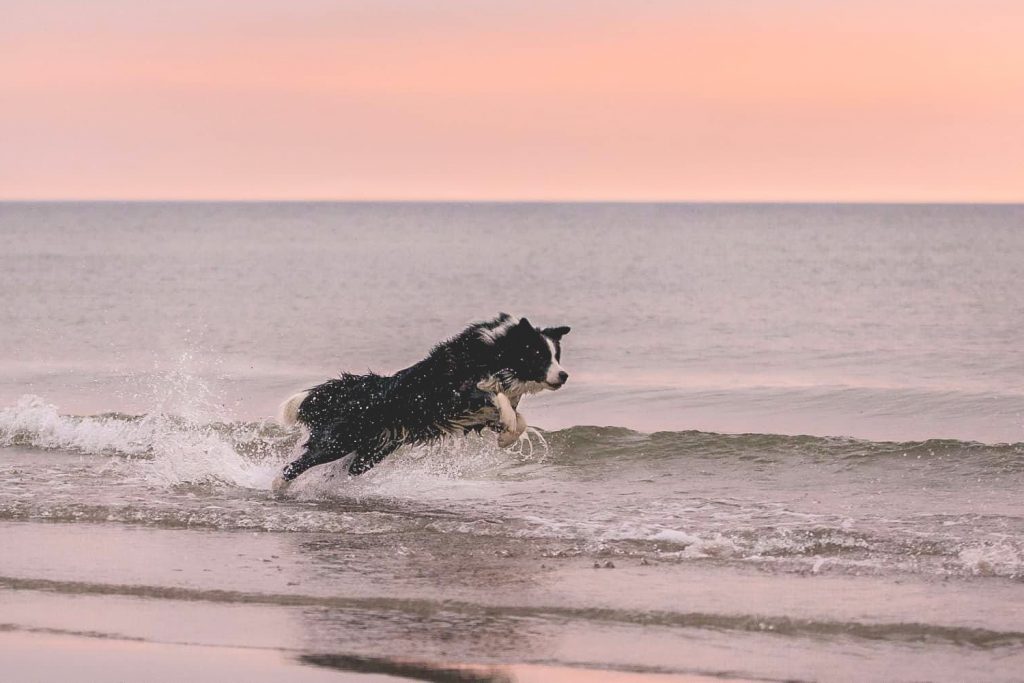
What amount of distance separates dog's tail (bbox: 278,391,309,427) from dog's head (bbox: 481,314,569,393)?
1.64m

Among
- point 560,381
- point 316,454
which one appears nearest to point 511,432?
point 560,381

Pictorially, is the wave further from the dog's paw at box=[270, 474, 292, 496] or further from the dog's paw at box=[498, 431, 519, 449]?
the dog's paw at box=[498, 431, 519, 449]

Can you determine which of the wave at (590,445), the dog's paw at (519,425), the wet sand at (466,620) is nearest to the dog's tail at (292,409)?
the wave at (590,445)

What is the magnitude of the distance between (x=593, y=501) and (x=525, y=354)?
4.59 feet

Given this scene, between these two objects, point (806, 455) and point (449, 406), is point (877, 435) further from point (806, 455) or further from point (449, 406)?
point (449, 406)

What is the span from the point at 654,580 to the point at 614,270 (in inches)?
2072

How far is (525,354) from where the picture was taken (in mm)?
12086

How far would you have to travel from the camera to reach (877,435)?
56.2 ft

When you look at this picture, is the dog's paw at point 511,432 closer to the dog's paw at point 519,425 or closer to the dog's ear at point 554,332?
the dog's paw at point 519,425

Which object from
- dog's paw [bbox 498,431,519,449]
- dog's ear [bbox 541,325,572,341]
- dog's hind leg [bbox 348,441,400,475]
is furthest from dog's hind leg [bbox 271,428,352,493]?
dog's ear [bbox 541,325,572,341]

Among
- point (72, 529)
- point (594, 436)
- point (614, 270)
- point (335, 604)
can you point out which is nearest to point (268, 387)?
point (594, 436)

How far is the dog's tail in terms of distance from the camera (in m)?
12.0

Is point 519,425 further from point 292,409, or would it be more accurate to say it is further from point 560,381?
point 292,409

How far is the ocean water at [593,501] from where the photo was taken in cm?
761
